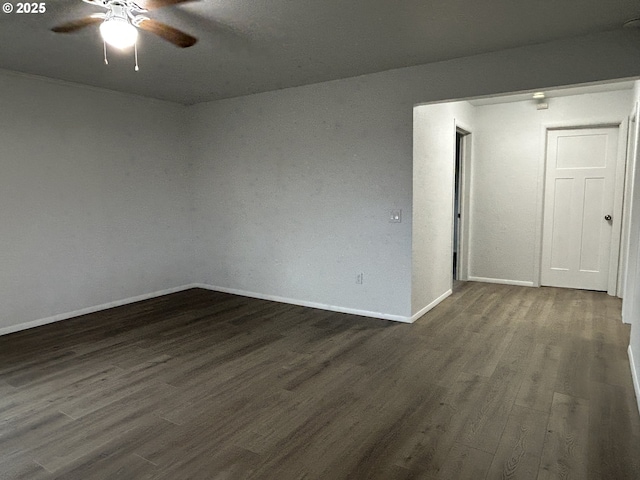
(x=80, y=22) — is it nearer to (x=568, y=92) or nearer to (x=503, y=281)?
(x=568, y=92)

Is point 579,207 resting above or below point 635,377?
above

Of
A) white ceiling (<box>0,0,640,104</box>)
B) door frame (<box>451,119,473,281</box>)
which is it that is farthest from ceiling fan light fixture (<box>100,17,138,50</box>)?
door frame (<box>451,119,473,281</box>)

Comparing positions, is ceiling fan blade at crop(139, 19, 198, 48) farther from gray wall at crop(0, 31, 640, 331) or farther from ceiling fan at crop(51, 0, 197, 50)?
gray wall at crop(0, 31, 640, 331)

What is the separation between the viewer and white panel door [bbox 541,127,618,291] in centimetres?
544

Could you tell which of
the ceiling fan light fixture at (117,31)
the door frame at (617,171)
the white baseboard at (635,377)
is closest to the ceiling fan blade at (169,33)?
the ceiling fan light fixture at (117,31)

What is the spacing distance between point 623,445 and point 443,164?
3.35 m

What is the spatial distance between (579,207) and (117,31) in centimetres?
564

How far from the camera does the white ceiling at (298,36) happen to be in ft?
8.69

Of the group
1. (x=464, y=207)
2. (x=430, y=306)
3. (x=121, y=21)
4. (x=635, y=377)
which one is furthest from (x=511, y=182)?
(x=121, y=21)

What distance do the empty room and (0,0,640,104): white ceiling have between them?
0.03 meters

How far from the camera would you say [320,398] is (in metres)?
2.78

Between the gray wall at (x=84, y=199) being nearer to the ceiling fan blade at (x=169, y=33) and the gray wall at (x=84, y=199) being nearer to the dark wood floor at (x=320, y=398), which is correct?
the dark wood floor at (x=320, y=398)

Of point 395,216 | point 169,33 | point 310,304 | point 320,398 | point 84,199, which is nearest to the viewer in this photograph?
point 320,398

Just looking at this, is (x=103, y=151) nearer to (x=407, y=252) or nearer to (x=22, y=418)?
(x=22, y=418)
